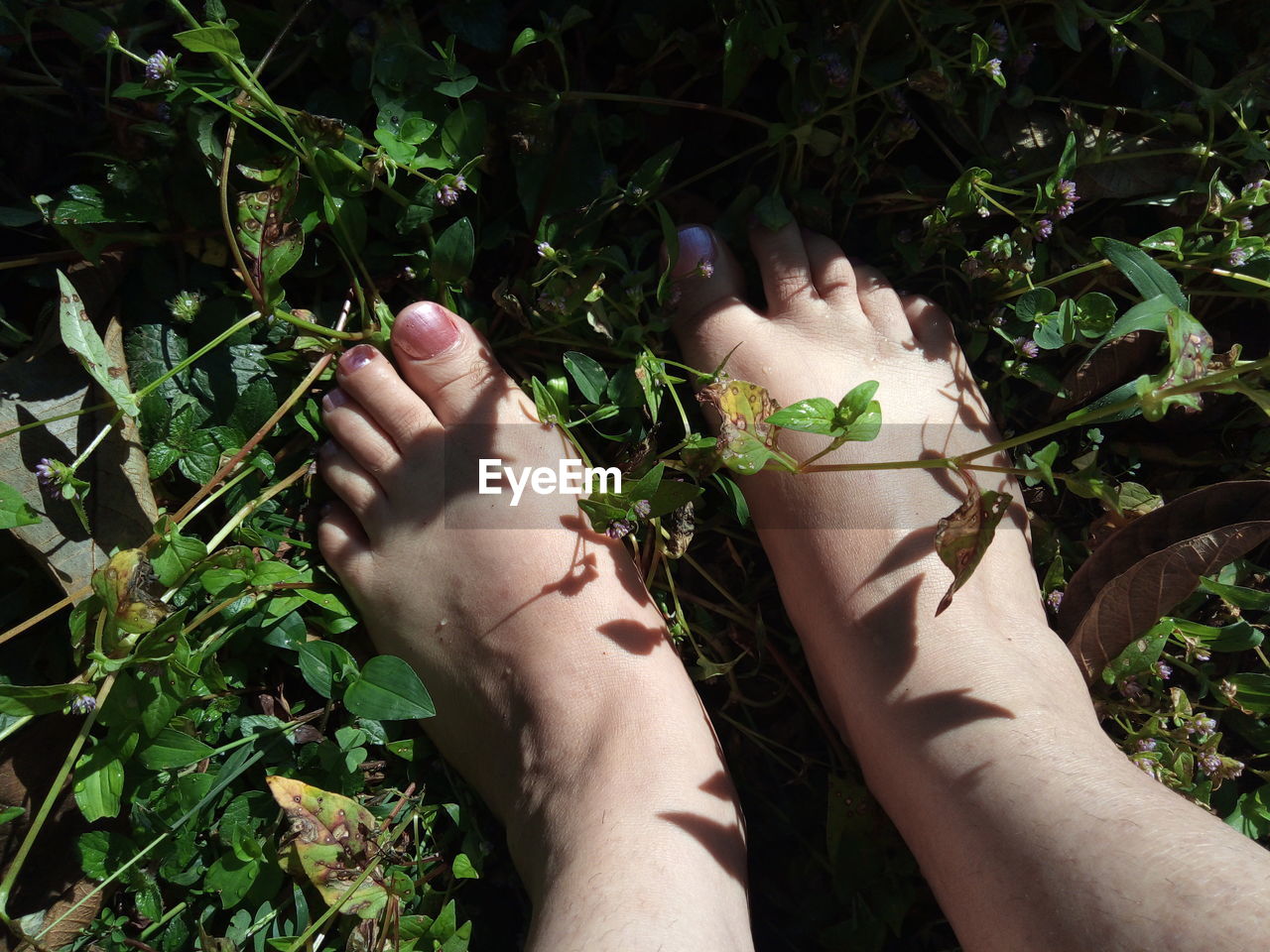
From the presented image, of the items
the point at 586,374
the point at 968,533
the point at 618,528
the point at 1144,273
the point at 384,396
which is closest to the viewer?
the point at 968,533

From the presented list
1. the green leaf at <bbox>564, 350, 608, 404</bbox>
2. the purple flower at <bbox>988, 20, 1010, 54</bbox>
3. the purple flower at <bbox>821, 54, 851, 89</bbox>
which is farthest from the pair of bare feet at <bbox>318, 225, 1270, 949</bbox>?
the purple flower at <bbox>988, 20, 1010, 54</bbox>

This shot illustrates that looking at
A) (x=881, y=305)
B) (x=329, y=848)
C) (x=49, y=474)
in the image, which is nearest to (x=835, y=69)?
(x=881, y=305)

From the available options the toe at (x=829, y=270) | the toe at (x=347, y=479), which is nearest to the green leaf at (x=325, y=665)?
the toe at (x=347, y=479)

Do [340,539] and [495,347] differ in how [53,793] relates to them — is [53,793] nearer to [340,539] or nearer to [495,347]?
[340,539]

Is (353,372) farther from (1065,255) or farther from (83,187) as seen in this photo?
(1065,255)

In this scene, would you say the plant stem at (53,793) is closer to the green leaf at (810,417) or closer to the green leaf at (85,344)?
the green leaf at (85,344)

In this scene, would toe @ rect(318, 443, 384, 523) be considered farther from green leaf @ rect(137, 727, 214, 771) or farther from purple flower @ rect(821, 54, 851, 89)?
purple flower @ rect(821, 54, 851, 89)
